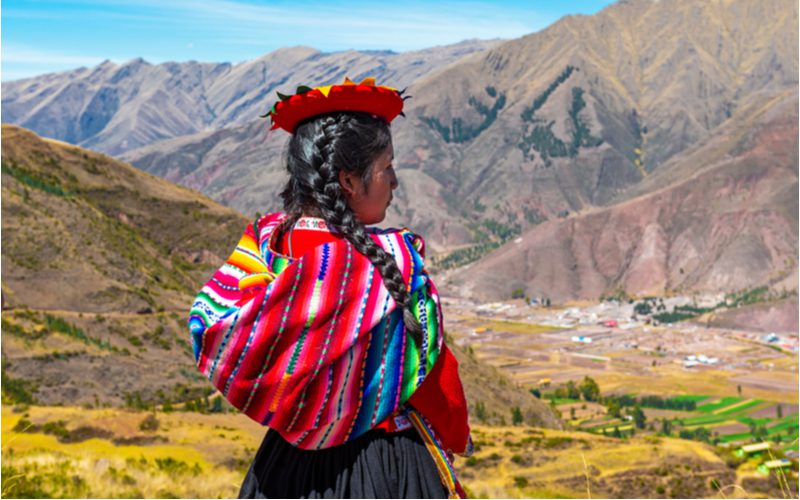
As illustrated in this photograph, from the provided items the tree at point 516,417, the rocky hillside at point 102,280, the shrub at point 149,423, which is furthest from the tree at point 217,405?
the tree at point 516,417

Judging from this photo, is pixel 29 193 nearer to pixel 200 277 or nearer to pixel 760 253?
pixel 200 277

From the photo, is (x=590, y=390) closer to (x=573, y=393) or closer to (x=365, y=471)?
(x=573, y=393)

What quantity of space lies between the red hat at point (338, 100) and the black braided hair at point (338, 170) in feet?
0.13

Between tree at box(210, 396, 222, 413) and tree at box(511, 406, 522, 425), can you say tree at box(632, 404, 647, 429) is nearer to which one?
tree at box(511, 406, 522, 425)

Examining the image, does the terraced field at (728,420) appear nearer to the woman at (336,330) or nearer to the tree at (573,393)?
the tree at (573,393)

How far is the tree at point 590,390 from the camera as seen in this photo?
370 ft

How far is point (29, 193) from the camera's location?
60188 mm

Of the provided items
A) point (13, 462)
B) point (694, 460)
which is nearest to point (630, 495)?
point (694, 460)

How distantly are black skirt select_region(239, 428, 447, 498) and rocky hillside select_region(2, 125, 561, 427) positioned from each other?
1417 inches

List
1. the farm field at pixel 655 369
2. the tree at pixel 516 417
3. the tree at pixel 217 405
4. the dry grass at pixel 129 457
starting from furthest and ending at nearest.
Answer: the farm field at pixel 655 369
the tree at pixel 516 417
the tree at pixel 217 405
the dry grass at pixel 129 457

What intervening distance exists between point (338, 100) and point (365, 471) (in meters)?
1.75

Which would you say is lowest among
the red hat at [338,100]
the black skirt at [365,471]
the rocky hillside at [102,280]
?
the rocky hillside at [102,280]

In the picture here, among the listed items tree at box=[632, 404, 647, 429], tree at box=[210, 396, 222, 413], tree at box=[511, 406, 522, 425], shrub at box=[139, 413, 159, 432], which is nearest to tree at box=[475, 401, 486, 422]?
tree at box=[511, 406, 522, 425]

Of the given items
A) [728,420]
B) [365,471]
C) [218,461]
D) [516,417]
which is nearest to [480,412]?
[516,417]
